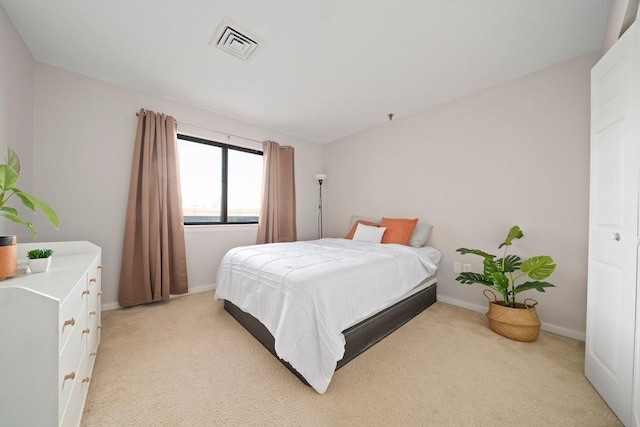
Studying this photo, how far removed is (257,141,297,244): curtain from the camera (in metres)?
3.54

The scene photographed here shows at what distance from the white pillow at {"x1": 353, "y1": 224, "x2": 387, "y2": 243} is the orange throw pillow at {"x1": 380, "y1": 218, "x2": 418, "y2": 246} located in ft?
0.21

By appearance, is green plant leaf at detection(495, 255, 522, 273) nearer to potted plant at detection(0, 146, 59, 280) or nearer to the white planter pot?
potted plant at detection(0, 146, 59, 280)

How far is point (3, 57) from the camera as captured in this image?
5.16 ft

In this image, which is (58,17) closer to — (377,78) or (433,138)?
(377,78)

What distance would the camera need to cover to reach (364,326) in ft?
5.57

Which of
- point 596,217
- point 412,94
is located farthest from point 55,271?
point 412,94

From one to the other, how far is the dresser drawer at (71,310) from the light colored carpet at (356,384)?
0.58 meters

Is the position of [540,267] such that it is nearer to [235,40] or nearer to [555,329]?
[555,329]

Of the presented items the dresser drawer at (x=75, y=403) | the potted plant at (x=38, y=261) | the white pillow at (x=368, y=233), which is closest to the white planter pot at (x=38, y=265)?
the potted plant at (x=38, y=261)

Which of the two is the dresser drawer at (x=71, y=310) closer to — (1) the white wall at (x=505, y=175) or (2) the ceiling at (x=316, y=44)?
(2) the ceiling at (x=316, y=44)

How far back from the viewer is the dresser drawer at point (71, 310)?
85 cm

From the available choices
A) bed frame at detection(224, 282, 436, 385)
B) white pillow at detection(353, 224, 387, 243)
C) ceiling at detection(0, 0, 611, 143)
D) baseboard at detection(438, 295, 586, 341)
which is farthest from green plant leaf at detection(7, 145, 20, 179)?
baseboard at detection(438, 295, 586, 341)

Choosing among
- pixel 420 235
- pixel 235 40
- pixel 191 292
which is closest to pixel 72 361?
pixel 191 292

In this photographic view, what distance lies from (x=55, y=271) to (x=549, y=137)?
12.3ft
